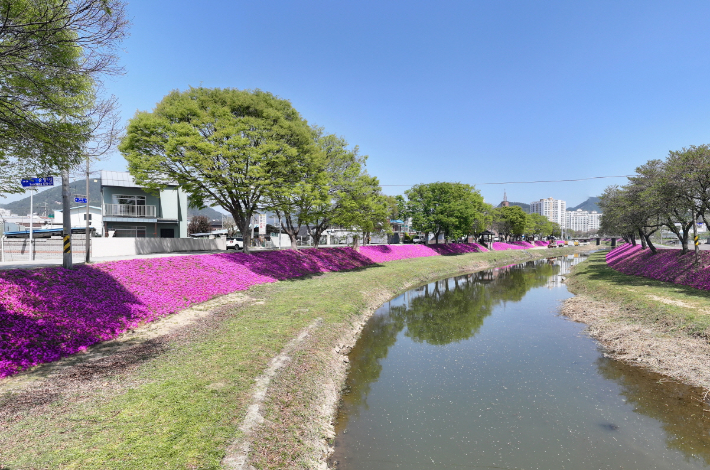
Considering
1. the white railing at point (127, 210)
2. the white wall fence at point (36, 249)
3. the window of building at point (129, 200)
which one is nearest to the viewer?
the white wall fence at point (36, 249)

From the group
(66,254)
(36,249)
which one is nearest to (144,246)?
(36,249)

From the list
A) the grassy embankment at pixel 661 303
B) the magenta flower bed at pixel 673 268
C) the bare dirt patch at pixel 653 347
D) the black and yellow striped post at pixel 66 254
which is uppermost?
the black and yellow striped post at pixel 66 254

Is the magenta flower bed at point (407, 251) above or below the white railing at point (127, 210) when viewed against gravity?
below

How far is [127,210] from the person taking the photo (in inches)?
1572

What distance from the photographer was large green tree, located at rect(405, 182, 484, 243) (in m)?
57.4

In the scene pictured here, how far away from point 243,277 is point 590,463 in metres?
21.0

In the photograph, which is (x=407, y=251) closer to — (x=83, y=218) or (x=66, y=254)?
(x=66, y=254)

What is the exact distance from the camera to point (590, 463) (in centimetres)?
717

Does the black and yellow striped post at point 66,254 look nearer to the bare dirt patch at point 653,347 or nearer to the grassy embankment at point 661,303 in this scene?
the bare dirt patch at point 653,347

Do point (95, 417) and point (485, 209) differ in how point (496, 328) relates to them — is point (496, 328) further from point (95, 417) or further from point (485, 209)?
point (485, 209)

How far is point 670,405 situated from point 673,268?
2277 centimetres

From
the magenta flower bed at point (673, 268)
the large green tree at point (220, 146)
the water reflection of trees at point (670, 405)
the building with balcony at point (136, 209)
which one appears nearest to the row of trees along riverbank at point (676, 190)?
the magenta flower bed at point (673, 268)

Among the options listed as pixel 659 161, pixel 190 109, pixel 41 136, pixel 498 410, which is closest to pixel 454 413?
pixel 498 410

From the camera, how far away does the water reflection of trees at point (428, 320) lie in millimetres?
12338
